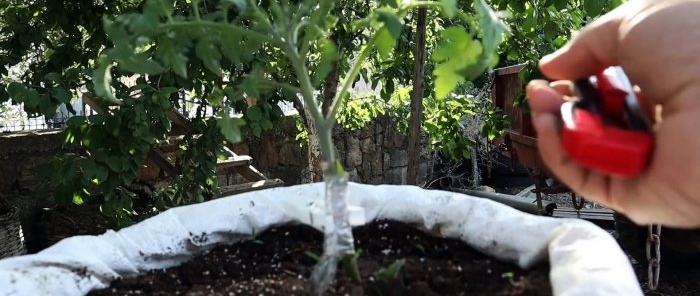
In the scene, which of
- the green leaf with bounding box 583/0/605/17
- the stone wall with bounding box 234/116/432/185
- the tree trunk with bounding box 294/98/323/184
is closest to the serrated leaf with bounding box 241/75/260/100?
the green leaf with bounding box 583/0/605/17

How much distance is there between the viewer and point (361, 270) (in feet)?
2.25

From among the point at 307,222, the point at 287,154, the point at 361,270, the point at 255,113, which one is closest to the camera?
the point at 361,270

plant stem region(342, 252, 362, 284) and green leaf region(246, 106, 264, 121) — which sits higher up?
green leaf region(246, 106, 264, 121)

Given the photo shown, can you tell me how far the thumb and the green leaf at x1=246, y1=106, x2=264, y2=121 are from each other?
0.83m

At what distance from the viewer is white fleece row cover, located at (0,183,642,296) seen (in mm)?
546

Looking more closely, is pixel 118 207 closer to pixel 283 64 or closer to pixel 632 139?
pixel 283 64

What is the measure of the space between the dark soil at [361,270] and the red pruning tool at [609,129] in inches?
5.9

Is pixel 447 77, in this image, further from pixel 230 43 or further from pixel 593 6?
pixel 593 6

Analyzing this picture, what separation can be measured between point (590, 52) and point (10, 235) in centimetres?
174

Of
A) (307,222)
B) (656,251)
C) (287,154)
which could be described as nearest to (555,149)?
(307,222)

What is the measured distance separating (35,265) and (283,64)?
3.74 ft

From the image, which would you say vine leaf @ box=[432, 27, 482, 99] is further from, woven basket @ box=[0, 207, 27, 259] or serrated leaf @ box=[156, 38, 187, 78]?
woven basket @ box=[0, 207, 27, 259]

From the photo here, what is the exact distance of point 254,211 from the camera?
2.69ft

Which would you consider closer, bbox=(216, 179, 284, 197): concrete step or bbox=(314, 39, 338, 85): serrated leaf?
bbox=(314, 39, 338, 85): serrated leaf
